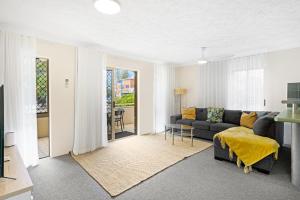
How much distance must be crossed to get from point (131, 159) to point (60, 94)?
6.60 ft

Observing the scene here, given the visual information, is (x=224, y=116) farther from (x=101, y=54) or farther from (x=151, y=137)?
(x=101, y=54)

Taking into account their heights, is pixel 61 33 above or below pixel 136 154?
above

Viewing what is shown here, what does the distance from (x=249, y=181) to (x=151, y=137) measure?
9.53 feet

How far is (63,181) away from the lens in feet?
8.23

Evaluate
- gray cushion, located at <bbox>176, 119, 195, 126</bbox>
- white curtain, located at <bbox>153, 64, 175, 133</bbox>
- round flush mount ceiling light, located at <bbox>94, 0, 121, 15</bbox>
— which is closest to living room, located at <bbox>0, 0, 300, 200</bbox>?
round flush mount ceiling light, located at <bbox>94, 0, 121, 15</bbox>

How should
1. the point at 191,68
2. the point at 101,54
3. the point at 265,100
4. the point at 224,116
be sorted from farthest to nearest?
the point at 191,68
the point at 224,116
the point at 265,100
the point at 101,54

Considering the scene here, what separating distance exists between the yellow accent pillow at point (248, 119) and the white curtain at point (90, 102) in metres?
3.50

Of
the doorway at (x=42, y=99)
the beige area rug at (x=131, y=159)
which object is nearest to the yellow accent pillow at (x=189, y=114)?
the beige area rug at (x=131, y=159)

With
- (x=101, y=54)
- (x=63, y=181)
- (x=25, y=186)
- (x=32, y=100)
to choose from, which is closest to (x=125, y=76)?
(x=101, y=54)

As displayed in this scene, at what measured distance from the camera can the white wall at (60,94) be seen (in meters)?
3.41

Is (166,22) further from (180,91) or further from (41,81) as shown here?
(41,81)

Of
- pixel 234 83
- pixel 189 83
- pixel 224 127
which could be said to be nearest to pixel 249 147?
pixel 224 127

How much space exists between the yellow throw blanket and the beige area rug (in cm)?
91

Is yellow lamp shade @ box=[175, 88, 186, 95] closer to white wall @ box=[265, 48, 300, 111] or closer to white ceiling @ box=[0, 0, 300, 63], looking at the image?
white ceiling @ box=[0, 0, 300, 63]
